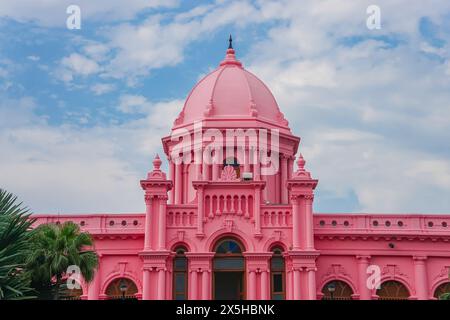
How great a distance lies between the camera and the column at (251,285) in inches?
1578

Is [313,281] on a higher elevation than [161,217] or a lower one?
lower

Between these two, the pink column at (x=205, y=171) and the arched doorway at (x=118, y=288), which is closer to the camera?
the arched doorway at (x=118, y=288)

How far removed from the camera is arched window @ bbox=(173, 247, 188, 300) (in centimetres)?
4089

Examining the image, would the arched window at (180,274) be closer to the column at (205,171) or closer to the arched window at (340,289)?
the column at (205,171)

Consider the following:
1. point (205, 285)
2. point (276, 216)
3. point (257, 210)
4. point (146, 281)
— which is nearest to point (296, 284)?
point (276, 216)

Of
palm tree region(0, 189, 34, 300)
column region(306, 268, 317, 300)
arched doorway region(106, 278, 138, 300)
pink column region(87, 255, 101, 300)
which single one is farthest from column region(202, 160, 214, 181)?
palm tree region(0, 189, 34, 300)

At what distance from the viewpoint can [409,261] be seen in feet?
139

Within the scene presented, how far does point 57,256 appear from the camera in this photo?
29516 millimetres

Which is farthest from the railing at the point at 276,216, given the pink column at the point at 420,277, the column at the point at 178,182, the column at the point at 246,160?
the column at the point at 178,182

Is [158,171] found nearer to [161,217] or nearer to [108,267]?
[161,217]

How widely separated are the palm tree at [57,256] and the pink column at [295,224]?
13.1 meters

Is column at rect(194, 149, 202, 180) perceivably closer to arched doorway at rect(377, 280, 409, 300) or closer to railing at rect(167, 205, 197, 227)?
railing at rect(167, 205, 197, 227)
